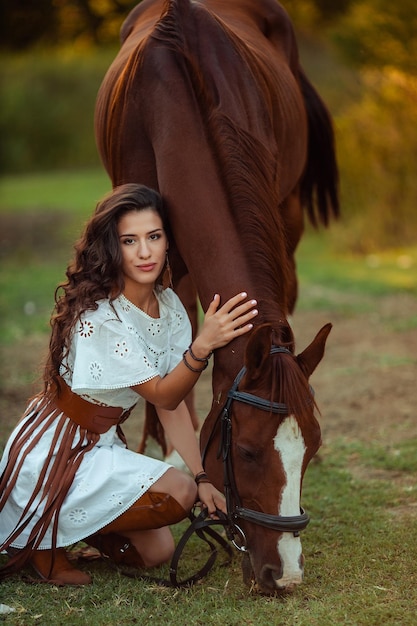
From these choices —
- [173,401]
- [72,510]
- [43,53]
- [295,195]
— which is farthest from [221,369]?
[43,53]

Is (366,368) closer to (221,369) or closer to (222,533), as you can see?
→ (222,533)

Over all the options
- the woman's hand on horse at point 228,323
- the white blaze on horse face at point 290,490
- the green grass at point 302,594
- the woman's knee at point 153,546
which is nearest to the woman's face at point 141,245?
the woman's hand on horse at point 228,323

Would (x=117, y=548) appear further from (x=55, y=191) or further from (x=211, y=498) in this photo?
(x=55, y=191)

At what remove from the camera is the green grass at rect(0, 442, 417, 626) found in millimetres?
2414

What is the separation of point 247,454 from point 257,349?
1.00 feet

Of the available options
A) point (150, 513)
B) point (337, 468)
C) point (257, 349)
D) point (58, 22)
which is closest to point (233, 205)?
point (257, 349)

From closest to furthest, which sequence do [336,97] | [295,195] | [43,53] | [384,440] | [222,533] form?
[222,533] → [384,440] → [295,195] → [336,97] → [43,53]

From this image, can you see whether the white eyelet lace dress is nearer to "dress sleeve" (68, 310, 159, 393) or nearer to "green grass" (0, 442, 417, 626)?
"dress sleeve" (68, 310, 159, 393)

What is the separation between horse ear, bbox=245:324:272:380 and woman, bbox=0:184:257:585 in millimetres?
273

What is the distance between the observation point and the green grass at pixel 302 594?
241 centimetres

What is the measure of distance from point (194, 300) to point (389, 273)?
16.0 feet

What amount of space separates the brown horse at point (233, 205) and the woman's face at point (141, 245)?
0.10m

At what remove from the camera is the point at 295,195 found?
4.94 m

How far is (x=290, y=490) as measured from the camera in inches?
92.7
